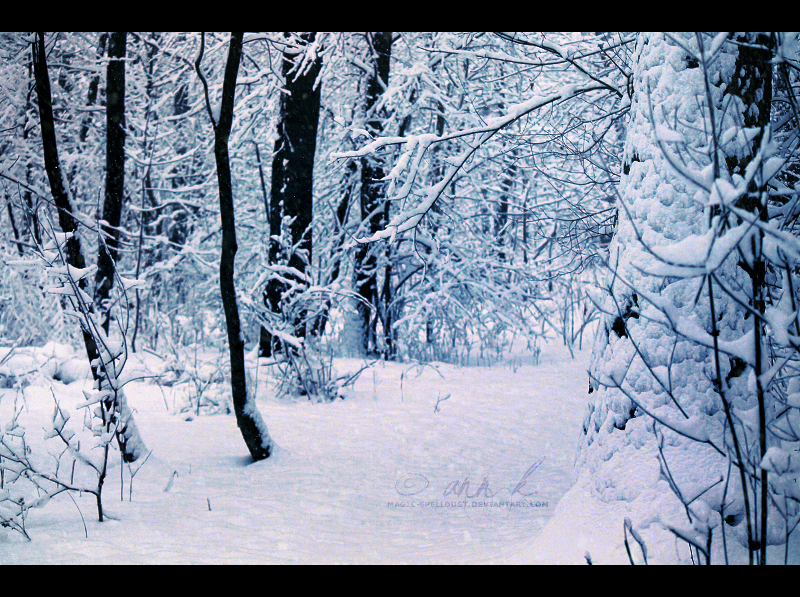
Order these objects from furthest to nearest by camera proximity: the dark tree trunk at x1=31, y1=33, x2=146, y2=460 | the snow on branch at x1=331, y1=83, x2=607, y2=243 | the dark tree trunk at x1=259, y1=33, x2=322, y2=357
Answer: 1. the dark tree trunk at x1=259, y1=33, x2=322, y2=357
2. the dark tree trunk at x1=31, y1=33, x2=146, y2=460
3. the snow on branch at x1=331, y1=83, x2=607, y2=243

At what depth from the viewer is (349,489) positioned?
12.4 ft

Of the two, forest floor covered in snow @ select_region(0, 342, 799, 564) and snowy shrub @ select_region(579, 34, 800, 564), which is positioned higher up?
snowy shrub @ select_region(579, 34, 800, 564)

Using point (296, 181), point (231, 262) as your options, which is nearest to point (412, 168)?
point (231, 262)

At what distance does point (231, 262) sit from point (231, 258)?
0.04m

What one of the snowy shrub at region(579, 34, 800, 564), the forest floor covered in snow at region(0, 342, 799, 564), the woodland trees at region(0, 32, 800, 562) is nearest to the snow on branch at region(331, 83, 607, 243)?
the woodland trees at region(0, 32, 800, 562)

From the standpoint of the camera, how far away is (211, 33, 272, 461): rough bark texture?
3855 mm

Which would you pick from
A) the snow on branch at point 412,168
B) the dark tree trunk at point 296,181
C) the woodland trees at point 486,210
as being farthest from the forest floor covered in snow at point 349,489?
the snow on branch at point 412,168

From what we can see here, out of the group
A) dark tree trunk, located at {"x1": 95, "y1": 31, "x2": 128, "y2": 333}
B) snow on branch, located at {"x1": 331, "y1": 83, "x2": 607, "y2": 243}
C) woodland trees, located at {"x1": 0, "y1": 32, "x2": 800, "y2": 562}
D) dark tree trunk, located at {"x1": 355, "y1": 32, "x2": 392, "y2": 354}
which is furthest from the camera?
dark tree trunk, located at {"x1": 355, "y1": 32, "x2": 392, "y2": 354}

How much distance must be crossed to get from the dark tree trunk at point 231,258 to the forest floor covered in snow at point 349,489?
264mm

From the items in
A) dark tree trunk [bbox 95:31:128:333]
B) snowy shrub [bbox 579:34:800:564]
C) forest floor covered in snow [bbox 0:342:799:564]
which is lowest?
forest floor covered in snow [bbox 0:342:799:564]

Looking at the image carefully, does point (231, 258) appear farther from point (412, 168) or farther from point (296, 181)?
point (296, 181)

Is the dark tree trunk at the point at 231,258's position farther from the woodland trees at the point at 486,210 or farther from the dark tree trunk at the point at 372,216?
the dark tree trunk at the point at 372,216

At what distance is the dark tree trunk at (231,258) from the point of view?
3.85 metres

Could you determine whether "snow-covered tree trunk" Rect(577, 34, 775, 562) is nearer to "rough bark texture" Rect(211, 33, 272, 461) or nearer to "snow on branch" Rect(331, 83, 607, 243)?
"snow on branch" Rect(331, 83, 607, 243)
